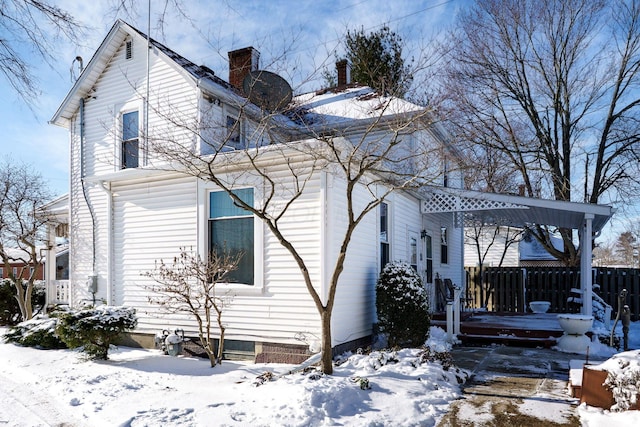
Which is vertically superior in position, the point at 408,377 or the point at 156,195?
the point at 156,195

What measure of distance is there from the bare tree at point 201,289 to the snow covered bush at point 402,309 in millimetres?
2647

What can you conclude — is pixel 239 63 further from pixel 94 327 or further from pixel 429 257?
pixel 94 327

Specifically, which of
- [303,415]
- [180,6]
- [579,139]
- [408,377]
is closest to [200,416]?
[303,415]

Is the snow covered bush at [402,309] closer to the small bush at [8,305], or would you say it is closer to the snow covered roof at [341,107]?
the snow covered roof at [341,107]

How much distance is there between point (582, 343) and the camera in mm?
8844

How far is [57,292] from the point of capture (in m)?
12.9

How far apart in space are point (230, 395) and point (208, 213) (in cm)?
389

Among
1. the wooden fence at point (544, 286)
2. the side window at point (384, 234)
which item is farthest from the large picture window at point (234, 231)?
the wooden fence at point (544, 286)

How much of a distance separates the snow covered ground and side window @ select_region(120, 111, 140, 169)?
5359 mm

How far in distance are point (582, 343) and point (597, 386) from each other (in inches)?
162

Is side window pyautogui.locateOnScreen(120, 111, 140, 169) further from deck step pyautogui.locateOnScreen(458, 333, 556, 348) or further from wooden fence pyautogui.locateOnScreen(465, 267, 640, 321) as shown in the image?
wooden fence pyautogui.locateOnScreen(465, 267, 640, 321)

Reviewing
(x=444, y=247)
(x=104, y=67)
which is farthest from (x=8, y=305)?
(x=444, y=247)

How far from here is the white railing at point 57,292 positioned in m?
12.7

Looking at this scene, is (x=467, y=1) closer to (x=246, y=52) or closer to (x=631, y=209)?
(x=246, y=52)
